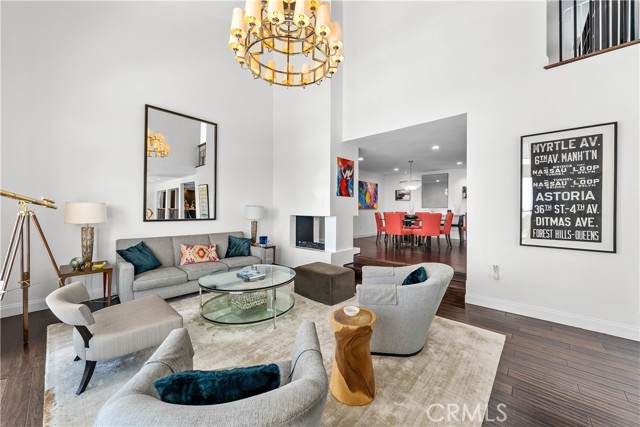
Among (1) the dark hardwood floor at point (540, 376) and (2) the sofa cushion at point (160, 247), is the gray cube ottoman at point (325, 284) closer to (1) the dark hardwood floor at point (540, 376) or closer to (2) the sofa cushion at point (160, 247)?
(1) the dark hardwood floor at point (540, 376)

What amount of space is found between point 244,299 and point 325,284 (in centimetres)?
102

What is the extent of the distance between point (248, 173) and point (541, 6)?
15.8 feet

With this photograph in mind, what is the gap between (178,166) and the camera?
4.38m

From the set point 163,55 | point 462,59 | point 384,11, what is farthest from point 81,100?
point 462,59

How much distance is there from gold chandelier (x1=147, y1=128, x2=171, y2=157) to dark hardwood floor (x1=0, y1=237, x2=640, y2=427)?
8.06 ft

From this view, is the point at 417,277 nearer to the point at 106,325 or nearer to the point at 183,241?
the point at 106,325

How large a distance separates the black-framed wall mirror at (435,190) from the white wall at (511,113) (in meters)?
4.99

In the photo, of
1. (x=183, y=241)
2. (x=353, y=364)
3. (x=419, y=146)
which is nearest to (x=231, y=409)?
(x=353, y=364)

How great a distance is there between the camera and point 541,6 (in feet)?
9.84

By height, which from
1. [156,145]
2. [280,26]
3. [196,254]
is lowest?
[196,254]

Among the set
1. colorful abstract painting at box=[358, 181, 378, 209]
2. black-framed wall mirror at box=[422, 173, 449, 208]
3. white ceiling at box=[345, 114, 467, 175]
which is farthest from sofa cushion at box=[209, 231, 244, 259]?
black-framed wall mirror at box=[422, 173, 449, 208]

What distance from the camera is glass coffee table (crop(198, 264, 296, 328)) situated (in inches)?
107

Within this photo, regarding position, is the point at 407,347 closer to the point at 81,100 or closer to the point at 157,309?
the point at 157,309

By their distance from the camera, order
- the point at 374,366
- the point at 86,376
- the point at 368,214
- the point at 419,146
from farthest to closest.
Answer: the point at 368,214 → the point at 419,146 → the point at 374,366 → the point at 86,376
